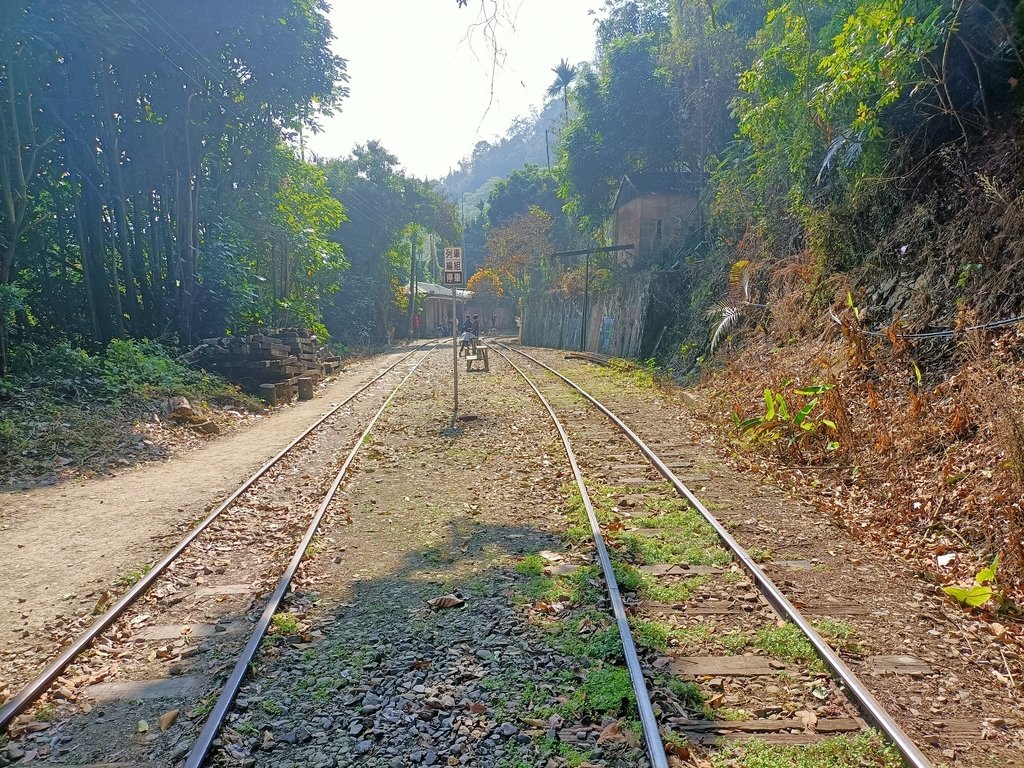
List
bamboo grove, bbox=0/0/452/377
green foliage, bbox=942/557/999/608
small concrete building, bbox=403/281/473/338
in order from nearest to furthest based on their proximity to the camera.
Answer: green foliage, bbox=942/557/999/608 → bamboo grove, bbox=0/0/452/377 → small concrete building, bbox=403/281/473/338

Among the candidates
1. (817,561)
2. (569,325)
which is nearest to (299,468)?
(817,561)

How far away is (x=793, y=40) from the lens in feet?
42.9

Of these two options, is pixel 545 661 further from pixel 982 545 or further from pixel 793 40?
pixel 793 40

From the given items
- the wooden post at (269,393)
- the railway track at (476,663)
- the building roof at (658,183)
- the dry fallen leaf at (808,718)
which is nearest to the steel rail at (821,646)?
the railway track at (476,663)

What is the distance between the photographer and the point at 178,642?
4758mm

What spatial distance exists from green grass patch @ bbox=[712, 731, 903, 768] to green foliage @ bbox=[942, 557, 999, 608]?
192cm

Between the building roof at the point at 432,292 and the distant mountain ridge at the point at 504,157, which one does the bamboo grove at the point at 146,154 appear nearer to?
the building roof at the point at 432,292

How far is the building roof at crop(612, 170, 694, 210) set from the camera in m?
30.8

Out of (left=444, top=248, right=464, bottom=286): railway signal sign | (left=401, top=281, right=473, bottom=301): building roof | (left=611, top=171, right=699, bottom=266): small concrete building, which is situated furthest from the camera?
(left=401, top=281, right=473, bottom=301): building roof

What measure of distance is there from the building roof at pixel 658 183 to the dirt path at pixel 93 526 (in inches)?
919

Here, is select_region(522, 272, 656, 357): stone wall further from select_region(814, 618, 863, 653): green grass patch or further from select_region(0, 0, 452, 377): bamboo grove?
select_region(814, 618, 863, 653): green grass patch

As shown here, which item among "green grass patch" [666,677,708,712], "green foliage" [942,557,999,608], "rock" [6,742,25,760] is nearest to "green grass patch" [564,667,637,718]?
"green grass patch" [666,677,708,712]

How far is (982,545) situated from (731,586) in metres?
2.00

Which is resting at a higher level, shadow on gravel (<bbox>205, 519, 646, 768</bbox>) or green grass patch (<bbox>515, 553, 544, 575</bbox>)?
green grass patch (<bbox>515, 553, 544, 575</bbox>)
